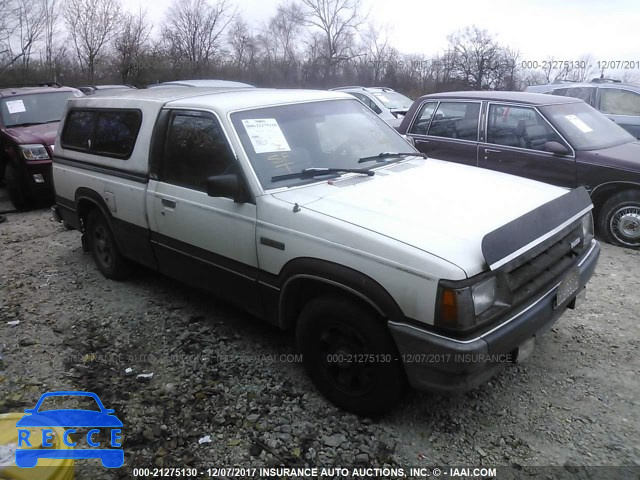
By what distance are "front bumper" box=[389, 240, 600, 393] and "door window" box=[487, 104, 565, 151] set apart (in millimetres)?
3948

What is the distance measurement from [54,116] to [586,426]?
29.5 ft

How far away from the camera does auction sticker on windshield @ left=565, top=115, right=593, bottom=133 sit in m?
6.15

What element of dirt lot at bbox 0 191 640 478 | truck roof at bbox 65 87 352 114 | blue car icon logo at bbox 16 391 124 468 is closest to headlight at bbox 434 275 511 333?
dirt lot at bbox 0 191 640 478

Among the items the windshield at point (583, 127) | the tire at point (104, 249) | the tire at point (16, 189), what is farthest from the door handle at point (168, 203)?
the tire at point (16, 189)

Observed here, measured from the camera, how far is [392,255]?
2539mm

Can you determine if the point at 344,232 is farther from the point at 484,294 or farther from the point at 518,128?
the point at 518,128

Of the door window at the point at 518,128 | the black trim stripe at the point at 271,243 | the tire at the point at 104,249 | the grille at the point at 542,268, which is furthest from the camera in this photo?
the door window at the point at 518,128

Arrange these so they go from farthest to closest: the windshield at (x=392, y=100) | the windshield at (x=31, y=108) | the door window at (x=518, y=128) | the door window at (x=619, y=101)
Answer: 1. the windshield at (x=392, y=100)
2. the door window at (x=619, y=101)
3. the windshield at (x=31, y=108)
4. the door window at (x=518, y=128)

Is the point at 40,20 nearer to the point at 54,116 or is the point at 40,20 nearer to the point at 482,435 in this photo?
the point at 54,116

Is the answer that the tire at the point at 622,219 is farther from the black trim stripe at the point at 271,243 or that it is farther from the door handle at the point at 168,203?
the door handle at the point at 168,203

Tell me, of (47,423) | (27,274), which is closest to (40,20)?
(27,274)

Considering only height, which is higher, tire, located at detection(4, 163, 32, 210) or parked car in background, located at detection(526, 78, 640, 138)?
parked car in background, located at detection(526, 78, 640, 138)

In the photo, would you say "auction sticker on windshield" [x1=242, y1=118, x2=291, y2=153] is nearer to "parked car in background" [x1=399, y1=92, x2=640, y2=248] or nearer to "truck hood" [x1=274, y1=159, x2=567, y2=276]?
"truck hood" [x1=274, y1=159, x2=567, y2=276]

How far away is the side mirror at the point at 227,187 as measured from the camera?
319 centimetres
